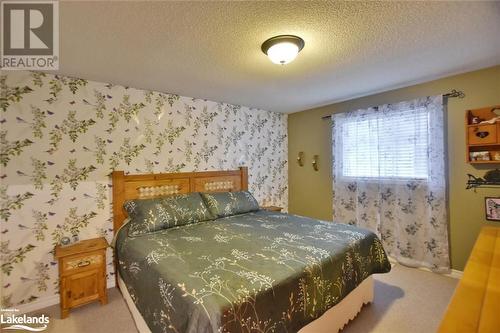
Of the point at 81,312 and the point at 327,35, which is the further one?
the point at 81,312

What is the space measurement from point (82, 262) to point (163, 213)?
2.65 ft

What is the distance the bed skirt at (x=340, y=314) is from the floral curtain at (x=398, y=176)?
1.14 meters

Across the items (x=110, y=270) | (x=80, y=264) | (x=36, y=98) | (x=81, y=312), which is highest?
(x=36, y=98)

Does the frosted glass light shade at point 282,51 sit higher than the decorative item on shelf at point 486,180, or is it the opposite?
the frosted glass light shade at point 282,51

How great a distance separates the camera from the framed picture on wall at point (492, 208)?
232cm

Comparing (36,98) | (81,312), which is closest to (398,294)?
(81,312)

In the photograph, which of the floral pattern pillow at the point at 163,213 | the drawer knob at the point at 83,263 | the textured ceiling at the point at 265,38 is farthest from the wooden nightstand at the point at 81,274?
the textured ceiling at the point at 265,38

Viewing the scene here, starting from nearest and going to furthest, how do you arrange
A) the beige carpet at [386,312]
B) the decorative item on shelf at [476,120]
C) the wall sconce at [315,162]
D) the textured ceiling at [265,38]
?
the textured ceiling at [265,38]
the beige carpet at [386,312]
the decorative item on shelf at [476,120]
the wall sconce at [315,162]

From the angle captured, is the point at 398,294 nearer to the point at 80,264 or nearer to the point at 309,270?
the point at 309,270

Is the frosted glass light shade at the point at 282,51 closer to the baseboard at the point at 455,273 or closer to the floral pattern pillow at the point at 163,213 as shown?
the floral pattern pillow at the point at 163,213

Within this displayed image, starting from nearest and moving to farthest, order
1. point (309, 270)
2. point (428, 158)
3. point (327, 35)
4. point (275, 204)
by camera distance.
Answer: point (309, 270) → point (327, 35) → point (428, 158) → point (275, 204)

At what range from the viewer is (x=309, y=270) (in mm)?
1523

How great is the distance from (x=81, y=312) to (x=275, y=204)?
303 cm

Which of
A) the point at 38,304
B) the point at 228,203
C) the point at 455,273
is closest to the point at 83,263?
the point at 38,304
